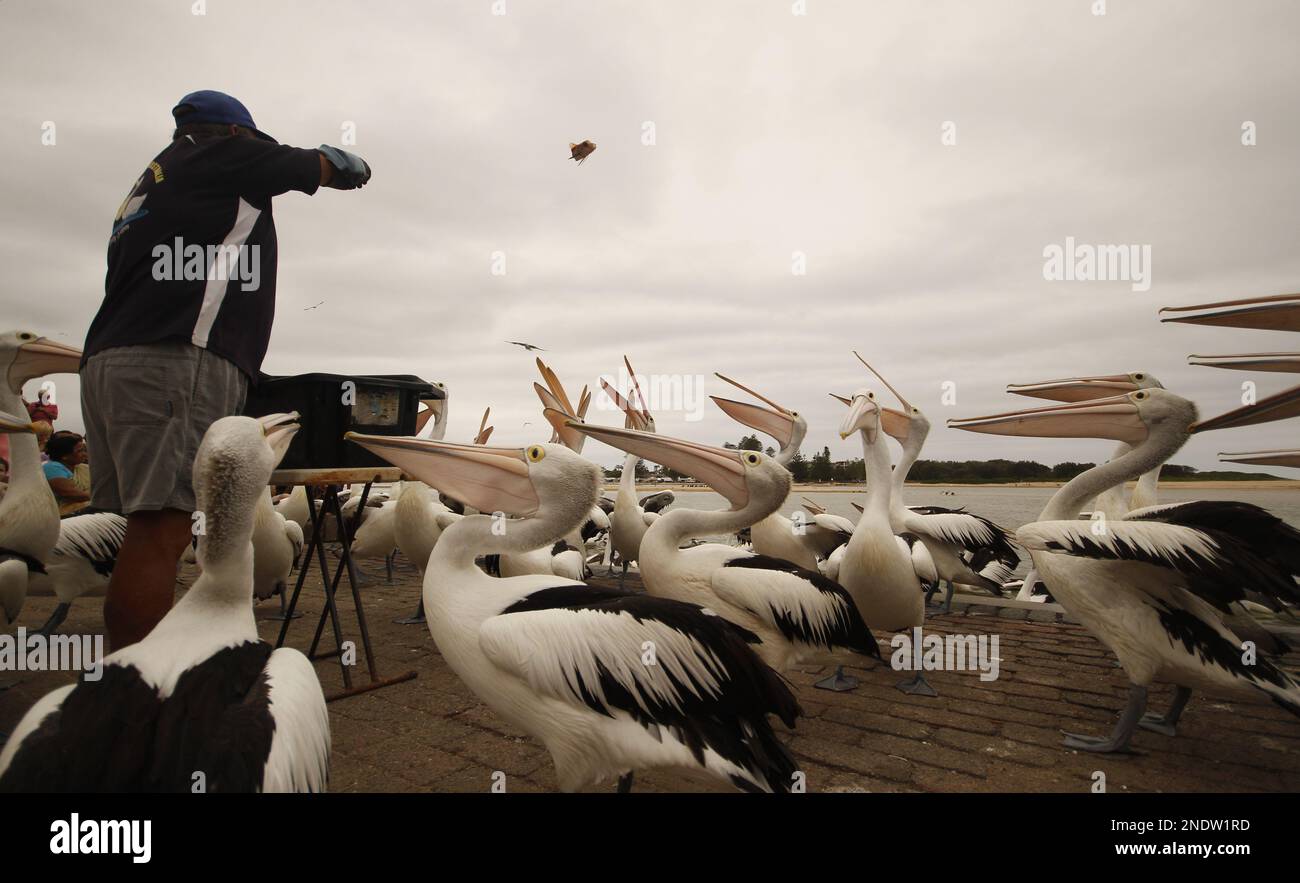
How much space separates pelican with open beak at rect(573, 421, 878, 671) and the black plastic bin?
1.21 m

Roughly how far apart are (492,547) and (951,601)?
18.8 feet

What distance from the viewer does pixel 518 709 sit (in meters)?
2.08

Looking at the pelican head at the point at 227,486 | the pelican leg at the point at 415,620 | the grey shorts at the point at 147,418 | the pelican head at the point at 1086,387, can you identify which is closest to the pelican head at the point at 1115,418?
the pelican head at the point at 1086,387

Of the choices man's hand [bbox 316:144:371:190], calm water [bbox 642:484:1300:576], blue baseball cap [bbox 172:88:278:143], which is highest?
blue baseball cap [bbox 172:88:278:143]

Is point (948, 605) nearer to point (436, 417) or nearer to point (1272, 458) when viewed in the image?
point (1272, 458)

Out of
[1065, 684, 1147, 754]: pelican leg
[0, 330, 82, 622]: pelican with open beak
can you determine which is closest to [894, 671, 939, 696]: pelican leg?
[1065, 684, 1147, 754]: pelican leg

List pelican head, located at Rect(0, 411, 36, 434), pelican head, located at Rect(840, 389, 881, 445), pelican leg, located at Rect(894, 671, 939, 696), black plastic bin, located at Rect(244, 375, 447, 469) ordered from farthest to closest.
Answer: pelican head, located at Rect(840, 389, 881, 445), pelican leg, located at Rect(894, 671, 939, 696), black plastic bin, located at Rect(244, 375, 447, 469), pelican head, located at Rect(0, 411, 36, 434)

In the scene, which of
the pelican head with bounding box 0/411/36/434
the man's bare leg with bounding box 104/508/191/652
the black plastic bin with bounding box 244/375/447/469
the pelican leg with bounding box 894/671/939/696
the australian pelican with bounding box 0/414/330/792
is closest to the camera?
the australian pelican with bounding box 0/414/330/792

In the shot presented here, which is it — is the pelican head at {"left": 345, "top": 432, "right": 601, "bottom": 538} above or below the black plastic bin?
below

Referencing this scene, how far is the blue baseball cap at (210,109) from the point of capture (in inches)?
101

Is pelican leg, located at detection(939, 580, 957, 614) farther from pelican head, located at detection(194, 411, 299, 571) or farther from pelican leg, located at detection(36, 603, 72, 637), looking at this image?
pelican leg, located at detection(36, 603, 72, 637)

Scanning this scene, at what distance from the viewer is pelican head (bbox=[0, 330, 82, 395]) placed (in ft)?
11.1
